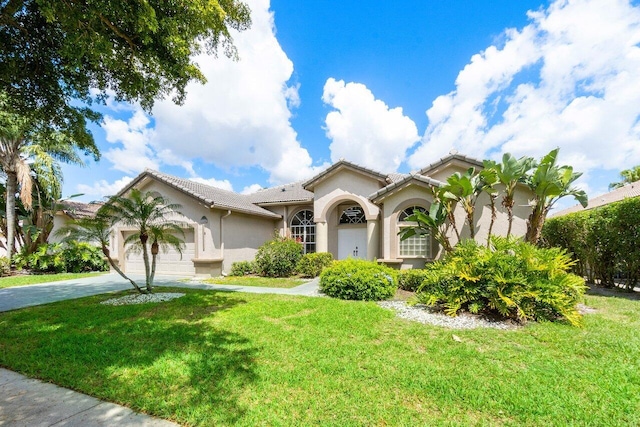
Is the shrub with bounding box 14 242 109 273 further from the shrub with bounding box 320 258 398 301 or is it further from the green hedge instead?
the green hedge

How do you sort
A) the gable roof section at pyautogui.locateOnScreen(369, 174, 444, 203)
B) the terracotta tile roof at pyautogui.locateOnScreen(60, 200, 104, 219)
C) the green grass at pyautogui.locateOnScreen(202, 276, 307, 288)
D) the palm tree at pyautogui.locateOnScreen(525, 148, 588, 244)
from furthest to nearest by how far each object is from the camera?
the terracotta tile roof at pyautogui.locateOnScreen(60, 200, 104, 219), the green grass at pyautogui.locateOnScreen(202, 276, 307, 288), the gable roof section at pyautogui.locateOnScreen(369, 174, 444, 203), the palm tree at pyautogui.locateOnScreen(525, 148, 588, 244)

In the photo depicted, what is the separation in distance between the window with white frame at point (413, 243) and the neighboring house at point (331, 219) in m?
0.05

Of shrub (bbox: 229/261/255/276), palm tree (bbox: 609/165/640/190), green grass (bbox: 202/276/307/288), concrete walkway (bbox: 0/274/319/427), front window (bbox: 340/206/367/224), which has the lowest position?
green grass (bbox: 202/276/307/288)

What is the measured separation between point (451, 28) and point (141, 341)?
14547 mm

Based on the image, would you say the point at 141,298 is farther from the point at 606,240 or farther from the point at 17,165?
the point at 606,240

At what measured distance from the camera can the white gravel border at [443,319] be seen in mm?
6840

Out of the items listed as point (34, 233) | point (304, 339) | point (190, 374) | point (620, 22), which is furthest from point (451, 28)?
point (34, 233)

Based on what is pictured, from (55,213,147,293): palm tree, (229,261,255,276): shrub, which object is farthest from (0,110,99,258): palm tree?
(229,261,255,276): shrub

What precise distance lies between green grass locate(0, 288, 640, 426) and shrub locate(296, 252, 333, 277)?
7.88 metres

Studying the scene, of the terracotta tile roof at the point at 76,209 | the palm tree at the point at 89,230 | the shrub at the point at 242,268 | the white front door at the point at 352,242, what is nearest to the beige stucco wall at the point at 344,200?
the white front door at the point at 352,242

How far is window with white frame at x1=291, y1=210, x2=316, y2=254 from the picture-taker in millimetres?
19766

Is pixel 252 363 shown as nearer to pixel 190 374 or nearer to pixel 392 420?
pixel 190 374

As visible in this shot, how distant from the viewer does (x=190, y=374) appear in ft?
14.5

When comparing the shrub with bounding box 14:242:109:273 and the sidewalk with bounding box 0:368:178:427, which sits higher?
the shrub with bounding box 14:242:109:273
